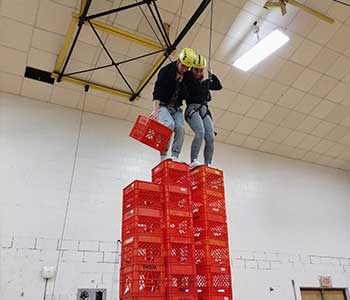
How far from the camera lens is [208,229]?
128 inches

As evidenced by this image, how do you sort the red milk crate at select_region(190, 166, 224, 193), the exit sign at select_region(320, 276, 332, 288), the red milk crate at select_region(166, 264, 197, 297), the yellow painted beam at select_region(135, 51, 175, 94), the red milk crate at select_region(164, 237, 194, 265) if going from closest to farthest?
the red milk crate at select_region(166, 264, 197, 297) → the red milk crate at select_region(164, 237, 194, 265) → the red milk crate at select_region(190, 166, 224, 193) → the yellow painted beam at select_region(135, 51, 175, 94) → the exit sign at select_region(320, 276, 332, 288)

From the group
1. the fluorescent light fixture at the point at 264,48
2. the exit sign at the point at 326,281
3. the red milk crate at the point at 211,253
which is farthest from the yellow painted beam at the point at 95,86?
the exit sign at the point at 326,281

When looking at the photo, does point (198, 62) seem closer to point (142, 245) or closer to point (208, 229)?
point (208, 229)

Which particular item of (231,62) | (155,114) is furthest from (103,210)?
(231,62)

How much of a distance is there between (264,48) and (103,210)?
12.8ft

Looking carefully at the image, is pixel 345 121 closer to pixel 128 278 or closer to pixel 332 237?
pixel 332 237

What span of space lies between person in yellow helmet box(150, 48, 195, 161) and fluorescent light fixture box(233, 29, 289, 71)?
6.30 ft

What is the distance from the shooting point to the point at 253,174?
8.10 m

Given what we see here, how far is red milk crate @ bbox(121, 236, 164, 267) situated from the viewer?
2.84 meters

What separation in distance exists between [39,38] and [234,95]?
3774 millimetres

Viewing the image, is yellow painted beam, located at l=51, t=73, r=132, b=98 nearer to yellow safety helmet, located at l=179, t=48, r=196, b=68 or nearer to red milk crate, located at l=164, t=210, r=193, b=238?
yellow safety helmet, located at l=179, t=48, r=196, b=68

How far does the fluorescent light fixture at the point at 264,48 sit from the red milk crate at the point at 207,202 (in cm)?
296

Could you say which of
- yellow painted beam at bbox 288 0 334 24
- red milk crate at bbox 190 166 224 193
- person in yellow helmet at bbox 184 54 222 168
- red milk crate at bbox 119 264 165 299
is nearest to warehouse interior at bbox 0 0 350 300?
yellow painted beam at bbox 288 0 334 24

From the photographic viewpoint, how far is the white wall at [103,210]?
5.25m
